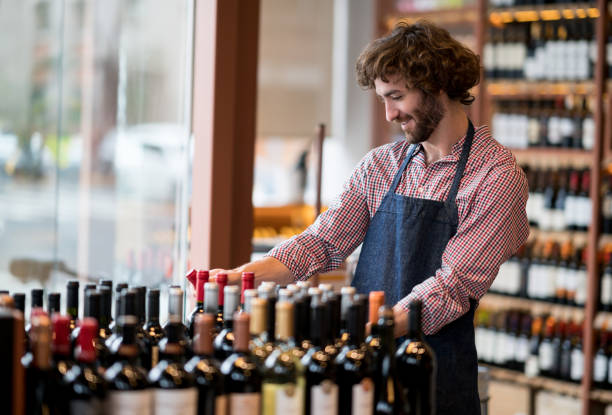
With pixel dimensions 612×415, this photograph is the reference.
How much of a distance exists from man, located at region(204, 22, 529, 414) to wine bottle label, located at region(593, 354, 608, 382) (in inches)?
109

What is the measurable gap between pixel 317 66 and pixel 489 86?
5.03 feet

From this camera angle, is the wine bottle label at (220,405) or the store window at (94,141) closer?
the wine bottle label at (220,405)

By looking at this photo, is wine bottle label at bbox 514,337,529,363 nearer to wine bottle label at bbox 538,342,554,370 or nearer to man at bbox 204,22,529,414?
wine bottle label at bbox 538,342,554,370

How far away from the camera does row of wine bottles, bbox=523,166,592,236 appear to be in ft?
16.3

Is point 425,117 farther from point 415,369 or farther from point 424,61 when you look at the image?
point 415,369

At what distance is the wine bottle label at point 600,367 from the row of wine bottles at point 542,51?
5.81ft

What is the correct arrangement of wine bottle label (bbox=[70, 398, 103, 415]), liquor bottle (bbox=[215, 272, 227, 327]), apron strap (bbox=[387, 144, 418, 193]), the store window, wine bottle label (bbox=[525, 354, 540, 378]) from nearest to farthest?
wine bottle label (bbox=[70, 398, 103, 415])
liquor bottle (bbox=[215, 272, 227, 327])
apron strap (bbox=[387, 144, 418, 193])
the store window
wine bottle label (bbox=[525, 354, 540, 378])

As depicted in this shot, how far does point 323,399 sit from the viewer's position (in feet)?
5.17

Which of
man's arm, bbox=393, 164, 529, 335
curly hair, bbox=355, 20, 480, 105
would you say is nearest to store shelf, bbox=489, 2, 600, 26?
curly hair, bbox=355, 20, 480, 105

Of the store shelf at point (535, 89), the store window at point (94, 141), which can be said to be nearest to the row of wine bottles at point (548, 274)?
the store shelf at point (535, 89)

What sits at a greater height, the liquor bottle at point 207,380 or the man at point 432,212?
the man at point 432,212

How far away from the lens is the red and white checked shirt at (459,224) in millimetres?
2225

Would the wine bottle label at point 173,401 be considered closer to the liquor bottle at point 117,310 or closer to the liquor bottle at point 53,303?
the liquor bottle at point 117,310

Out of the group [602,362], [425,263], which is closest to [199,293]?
[425,263]
